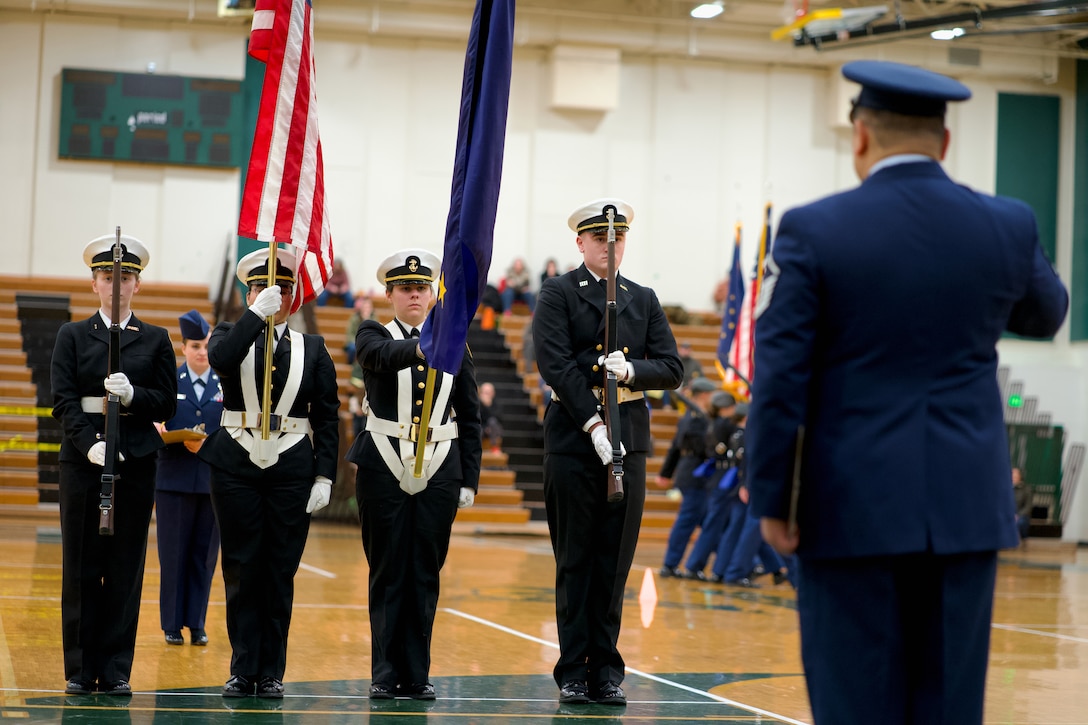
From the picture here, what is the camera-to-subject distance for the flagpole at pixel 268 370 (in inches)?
214

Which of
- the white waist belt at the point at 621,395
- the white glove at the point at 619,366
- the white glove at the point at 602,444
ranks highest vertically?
the white glove at the point at 619,366

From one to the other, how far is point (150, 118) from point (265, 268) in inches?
708

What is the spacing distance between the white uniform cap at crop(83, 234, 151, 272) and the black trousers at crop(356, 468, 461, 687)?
4.29 ft

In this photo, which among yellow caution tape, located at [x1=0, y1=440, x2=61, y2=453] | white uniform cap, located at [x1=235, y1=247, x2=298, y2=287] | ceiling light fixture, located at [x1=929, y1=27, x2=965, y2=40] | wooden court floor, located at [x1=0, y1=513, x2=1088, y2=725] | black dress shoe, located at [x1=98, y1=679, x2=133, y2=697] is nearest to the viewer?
wooden court floor, located at [x1=0, y1=513, x2=1088, y2=725]

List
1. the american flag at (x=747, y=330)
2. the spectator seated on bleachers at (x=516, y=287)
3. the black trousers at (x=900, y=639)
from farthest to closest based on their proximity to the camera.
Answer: the spectator seated on bleachers at (x=516, y=287) → the american flag at (x=747, y=330) → the black trousers at (x=900, y=639)

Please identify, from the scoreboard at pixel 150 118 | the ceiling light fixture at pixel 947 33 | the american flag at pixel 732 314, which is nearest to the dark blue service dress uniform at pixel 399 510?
the american flag at pixel 732 314

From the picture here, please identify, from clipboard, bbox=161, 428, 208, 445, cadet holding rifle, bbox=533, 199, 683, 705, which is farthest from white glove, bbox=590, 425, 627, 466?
clipboard, bbox=161, 428, 208, 445

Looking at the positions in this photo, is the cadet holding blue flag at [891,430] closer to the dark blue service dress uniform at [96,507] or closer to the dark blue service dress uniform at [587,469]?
the dark blue service dress uniform at [587,469]

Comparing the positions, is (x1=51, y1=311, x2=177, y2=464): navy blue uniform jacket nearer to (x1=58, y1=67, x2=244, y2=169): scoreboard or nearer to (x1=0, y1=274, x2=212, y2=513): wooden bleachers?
(x1=0, y1=274, x2=212, y2=513): wooden bleachers

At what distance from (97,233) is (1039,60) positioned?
17230mm

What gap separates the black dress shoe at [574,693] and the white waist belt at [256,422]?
154 cm

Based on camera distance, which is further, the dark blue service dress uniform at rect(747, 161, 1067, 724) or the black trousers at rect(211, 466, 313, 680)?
the black trousers at rect(211, 466, 313, 680)

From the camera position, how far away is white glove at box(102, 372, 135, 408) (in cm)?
531

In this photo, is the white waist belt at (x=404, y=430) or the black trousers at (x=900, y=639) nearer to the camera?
the black trousers at (x=900, y=639)
